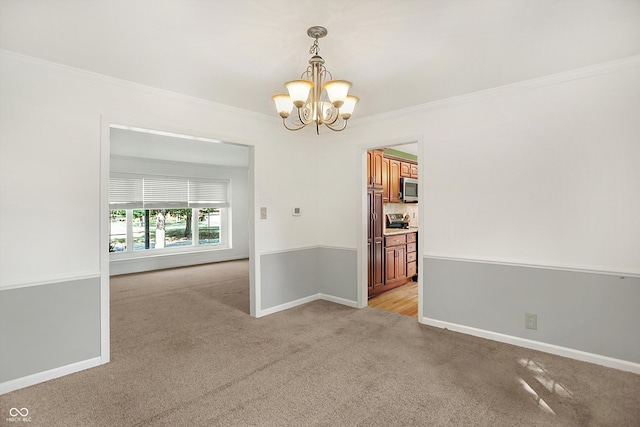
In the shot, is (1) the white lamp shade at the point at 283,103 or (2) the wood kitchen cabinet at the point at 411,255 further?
(2) the wood kitchen cabinet at the point at 411,255

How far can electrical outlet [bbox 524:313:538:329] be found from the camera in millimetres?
3002

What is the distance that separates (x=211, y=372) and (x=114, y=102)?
2.45 m

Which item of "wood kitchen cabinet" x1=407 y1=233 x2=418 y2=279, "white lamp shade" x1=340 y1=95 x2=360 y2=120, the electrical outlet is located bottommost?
the electrical outlet

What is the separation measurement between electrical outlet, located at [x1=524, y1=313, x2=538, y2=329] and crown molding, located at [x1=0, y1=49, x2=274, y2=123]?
357cm

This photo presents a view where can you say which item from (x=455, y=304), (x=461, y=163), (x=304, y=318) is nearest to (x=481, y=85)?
(x=461, y=163)

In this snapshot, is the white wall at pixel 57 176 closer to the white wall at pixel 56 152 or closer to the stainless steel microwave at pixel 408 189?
the white wall at pixel 56 152

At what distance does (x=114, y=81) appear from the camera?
111 inches

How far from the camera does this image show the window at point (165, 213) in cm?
680

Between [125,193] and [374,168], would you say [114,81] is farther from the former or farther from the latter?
[125,193]

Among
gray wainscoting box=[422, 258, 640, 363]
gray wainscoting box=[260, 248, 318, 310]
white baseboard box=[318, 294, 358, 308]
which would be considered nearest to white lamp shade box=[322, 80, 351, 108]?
gray wainscoting box=[422, 258, 640, 363]

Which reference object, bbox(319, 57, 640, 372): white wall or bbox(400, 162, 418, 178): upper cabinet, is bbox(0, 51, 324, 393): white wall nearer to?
bbox(319, 57, 640, 372): white wall

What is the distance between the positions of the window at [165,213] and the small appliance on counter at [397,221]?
4364 mm

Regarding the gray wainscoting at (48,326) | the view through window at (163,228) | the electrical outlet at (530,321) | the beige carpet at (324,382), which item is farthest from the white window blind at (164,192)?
the electrical outlet at (530,321)

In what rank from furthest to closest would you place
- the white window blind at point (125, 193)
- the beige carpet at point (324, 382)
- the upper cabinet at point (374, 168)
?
the white window blind at point (125, 193), the upper cabinet at point (374, 168), the beige carpet at point (324, 382)
